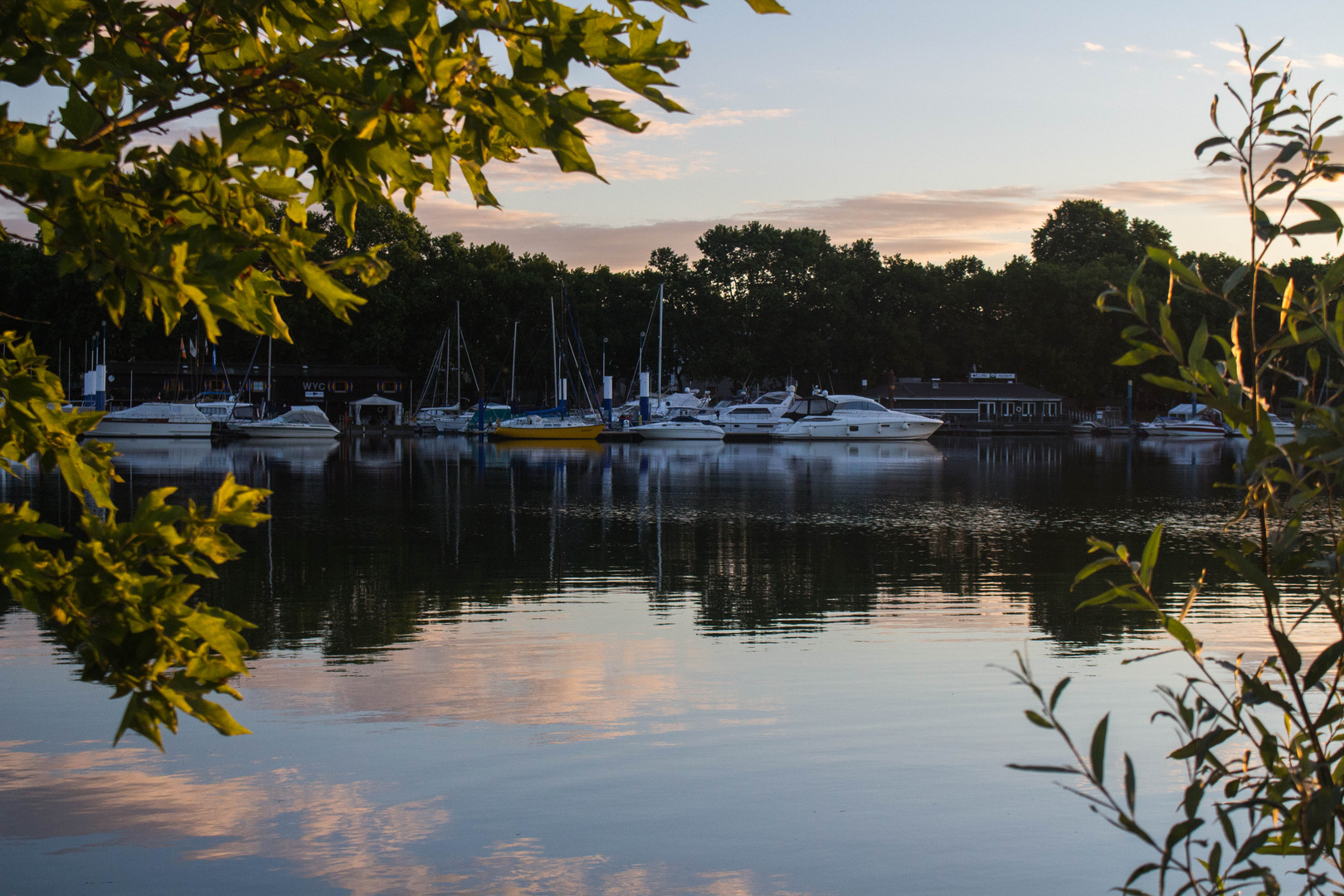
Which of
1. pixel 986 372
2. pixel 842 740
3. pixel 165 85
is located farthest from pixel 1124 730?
pixel 986 372

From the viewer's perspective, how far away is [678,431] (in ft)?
226

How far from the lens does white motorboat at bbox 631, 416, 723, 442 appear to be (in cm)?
6900

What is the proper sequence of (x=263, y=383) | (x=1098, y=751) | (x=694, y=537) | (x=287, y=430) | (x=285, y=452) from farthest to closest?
(x=263, y=383) → (x=287, y=430) → (x=285, y=452) → (x=694, y=537) → (x=1098, y=751)

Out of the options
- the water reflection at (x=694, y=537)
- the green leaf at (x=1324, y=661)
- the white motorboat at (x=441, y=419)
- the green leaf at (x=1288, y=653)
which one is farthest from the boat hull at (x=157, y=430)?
the green leaf at (x=1324, y=661)

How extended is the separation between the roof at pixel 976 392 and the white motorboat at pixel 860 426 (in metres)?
19.6

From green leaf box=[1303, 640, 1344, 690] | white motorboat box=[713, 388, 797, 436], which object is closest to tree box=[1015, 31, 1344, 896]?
green leaf box=[1303, 640, 1344, 690]

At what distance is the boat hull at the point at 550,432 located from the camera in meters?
68.9

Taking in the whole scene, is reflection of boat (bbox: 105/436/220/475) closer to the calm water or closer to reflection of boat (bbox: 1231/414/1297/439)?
the calm water

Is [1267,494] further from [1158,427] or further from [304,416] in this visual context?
[1158,427]

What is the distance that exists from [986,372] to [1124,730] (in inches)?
3893

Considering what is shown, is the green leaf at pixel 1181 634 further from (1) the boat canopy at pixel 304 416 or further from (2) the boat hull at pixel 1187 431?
(2) the boat hull at pixel 1187 431

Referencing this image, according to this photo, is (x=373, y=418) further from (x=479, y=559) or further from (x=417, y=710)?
(x=417, y=710)

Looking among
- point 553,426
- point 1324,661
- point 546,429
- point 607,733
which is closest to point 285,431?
point 546,429

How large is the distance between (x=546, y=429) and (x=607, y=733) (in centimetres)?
6177
